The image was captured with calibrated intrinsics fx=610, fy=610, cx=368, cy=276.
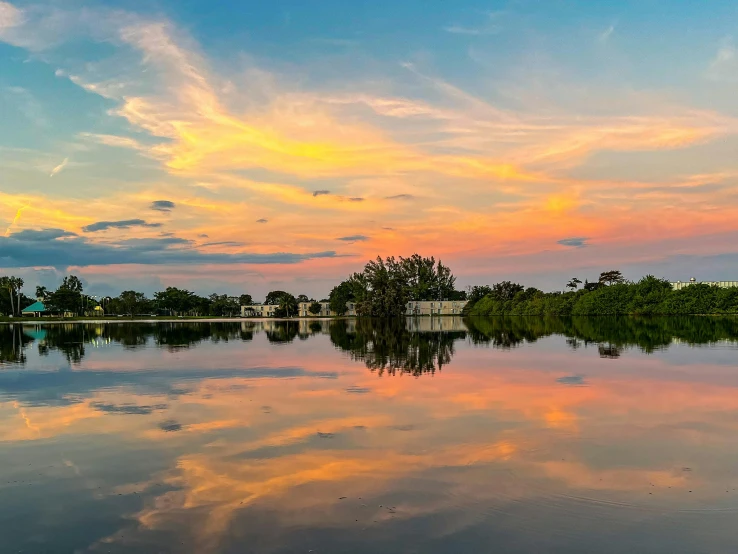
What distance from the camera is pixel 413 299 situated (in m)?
168

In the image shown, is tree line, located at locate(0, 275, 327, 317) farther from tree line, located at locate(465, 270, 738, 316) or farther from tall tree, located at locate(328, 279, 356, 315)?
tree line, located at locate(465, 270, 738, 316)

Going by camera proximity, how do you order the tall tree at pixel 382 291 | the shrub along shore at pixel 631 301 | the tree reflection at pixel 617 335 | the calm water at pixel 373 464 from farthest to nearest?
the tall tree at pixel 382 291
the shrub along shore at pixel 631 301
the tree reflection at pixel 617 335
the calm water at pixel 373 464

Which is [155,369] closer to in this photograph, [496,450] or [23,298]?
[496,450]

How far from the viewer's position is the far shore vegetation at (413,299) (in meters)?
113

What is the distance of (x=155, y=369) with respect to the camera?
26109 millimetres

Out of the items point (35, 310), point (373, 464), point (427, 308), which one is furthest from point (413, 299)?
point (373, 464)

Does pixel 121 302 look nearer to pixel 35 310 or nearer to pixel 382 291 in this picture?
pixel 35 310

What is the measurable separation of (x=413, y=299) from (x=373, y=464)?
15808 cm

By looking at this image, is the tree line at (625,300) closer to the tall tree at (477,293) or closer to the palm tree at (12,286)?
the tall tree at (477,293)

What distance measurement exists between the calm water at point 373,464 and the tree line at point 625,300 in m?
98.7

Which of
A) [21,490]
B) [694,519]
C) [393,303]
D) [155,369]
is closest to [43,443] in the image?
[21,490]

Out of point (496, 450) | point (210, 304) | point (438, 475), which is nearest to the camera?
point (438, 475)

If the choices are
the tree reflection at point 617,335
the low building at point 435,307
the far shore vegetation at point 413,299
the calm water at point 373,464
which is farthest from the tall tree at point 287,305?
the calm water at point 373,464

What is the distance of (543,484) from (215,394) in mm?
12007
